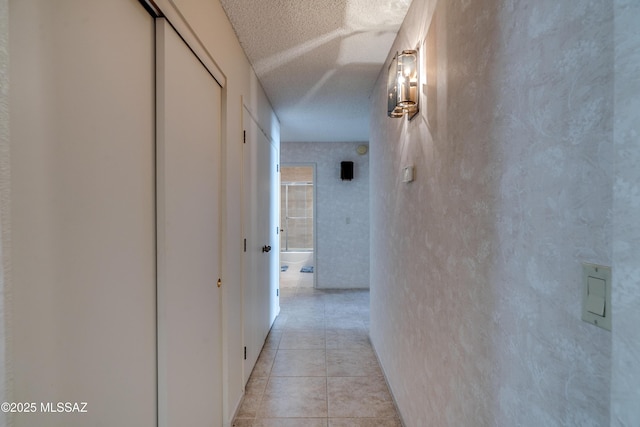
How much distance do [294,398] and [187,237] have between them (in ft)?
4.94

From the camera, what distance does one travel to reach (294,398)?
222cm

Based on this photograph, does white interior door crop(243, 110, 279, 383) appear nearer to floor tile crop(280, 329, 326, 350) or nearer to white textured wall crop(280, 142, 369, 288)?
floor tile crop(280, 329, 326, 350)

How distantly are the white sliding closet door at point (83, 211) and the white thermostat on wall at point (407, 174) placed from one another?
1.20m

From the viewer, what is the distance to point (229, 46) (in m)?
1.92

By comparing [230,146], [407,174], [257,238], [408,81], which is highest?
[408,81]

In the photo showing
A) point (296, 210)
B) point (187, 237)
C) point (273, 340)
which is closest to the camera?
point (187, 237)

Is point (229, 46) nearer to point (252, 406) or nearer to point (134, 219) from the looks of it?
point (134, 219)

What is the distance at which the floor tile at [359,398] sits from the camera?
2.06 metres

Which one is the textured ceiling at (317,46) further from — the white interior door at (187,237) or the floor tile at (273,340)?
the floor tile at (273,340)

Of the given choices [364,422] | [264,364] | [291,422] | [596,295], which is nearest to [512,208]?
[596,295]

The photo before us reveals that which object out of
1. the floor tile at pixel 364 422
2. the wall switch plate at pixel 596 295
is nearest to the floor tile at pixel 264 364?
the floor tile at pixel 364 422

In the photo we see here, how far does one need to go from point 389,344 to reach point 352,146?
364 cm

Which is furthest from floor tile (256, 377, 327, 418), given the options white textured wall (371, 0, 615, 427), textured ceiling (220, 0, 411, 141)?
textured ceiling (220, 0, 411, 141)

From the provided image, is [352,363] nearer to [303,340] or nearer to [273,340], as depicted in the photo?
[303,340]
